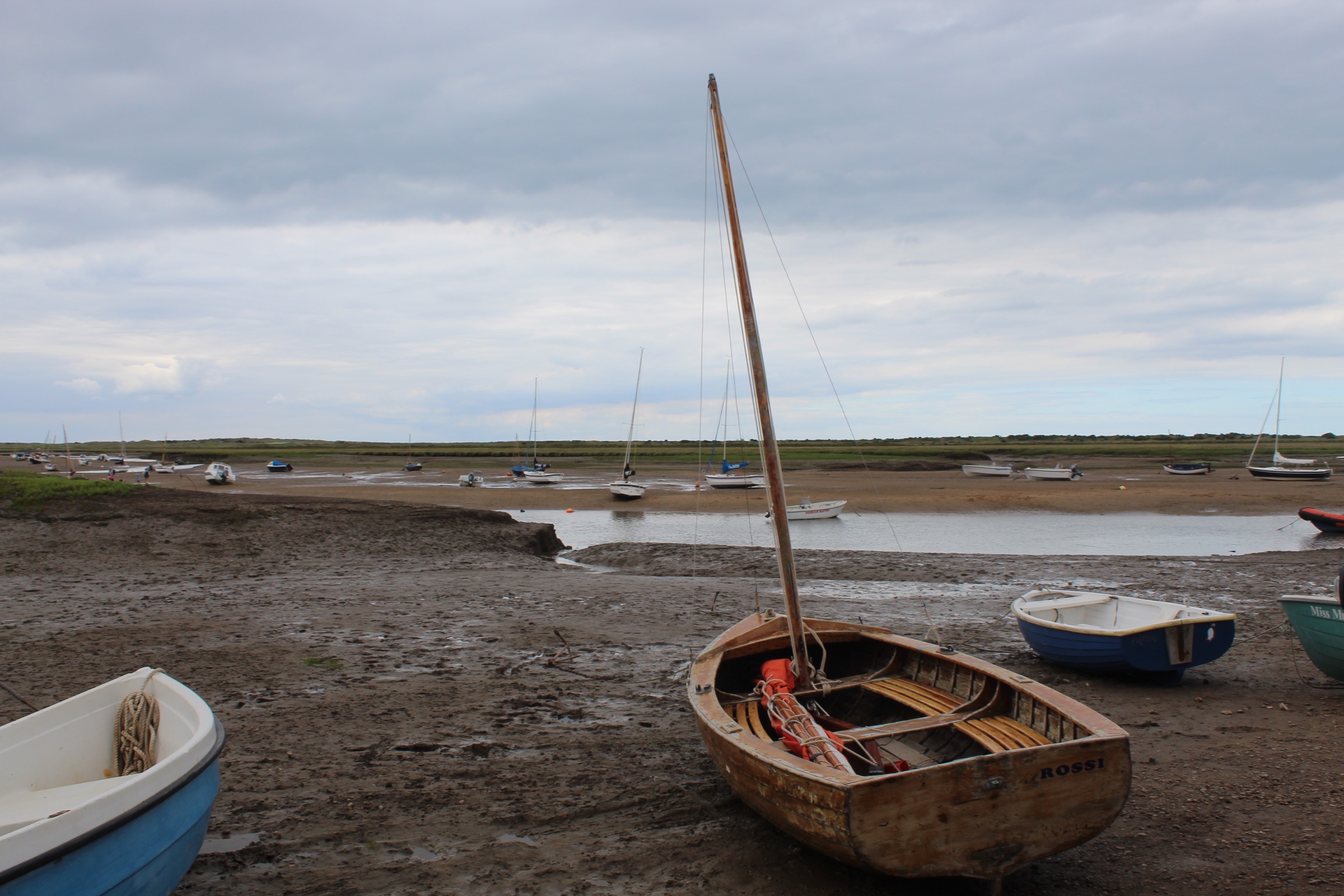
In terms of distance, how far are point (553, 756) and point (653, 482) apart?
52.0 m

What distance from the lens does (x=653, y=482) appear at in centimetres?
5966

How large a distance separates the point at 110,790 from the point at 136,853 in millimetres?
369

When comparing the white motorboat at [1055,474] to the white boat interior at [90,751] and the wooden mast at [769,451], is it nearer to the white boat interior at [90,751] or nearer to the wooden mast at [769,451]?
the wooden mast at [769,451]

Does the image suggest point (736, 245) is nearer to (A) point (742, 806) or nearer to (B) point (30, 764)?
(A) point (742, 806)

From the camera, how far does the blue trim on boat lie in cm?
374

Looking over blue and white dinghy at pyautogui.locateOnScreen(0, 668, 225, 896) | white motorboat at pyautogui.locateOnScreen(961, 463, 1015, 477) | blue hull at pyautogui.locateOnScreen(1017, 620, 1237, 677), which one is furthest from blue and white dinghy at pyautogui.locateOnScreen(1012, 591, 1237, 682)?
white motorboat at pyautogui.locateOnScreen(961, 463, 1015, 477)

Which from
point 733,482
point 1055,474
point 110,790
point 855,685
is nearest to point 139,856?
point 110,790

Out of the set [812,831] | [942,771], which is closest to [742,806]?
[812,831]

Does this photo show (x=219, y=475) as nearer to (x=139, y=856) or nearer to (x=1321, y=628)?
(x=139, y=856)

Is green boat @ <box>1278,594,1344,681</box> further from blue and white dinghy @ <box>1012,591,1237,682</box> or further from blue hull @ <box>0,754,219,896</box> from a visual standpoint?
blue hull @ <box>0,754,219,896</box>

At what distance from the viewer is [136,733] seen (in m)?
5.85

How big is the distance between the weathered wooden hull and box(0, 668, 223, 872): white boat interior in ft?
12.0

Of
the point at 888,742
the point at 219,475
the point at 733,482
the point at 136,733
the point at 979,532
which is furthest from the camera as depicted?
the point at 219,475

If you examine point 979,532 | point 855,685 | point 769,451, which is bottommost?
point 979,532
